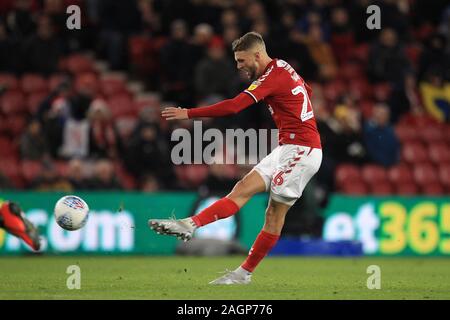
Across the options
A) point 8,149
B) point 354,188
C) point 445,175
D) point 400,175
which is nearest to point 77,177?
point 8,149

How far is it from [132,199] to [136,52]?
3990 mm

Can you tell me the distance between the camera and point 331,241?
15.6 m

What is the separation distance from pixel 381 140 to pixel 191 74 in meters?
3.66

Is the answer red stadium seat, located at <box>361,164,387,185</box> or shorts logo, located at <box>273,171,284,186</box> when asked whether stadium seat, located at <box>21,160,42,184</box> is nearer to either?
red stadium seat, located at <box>361,164,387,185</box>

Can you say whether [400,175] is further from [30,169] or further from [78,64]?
[30,169]

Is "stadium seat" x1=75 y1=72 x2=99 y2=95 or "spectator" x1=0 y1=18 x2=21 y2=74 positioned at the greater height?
"spectator" x1=0 y1=18 x2=21 y2=74

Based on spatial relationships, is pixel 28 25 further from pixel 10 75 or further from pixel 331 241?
pixel 331 241

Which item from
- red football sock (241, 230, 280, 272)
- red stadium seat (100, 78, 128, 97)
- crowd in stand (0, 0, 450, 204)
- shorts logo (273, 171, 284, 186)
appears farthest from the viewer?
red stadium seat (100, 78, 128, 97)

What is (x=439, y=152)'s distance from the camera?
18219 mm

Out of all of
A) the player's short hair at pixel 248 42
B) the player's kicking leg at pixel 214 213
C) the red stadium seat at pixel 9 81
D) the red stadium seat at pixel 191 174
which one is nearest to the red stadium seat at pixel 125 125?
the red stadium seat at pixel 191 174

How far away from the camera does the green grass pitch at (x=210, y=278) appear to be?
832 cm

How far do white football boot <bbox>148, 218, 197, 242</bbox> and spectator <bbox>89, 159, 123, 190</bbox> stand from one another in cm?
694

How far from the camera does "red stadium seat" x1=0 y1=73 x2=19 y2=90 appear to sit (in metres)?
17.3

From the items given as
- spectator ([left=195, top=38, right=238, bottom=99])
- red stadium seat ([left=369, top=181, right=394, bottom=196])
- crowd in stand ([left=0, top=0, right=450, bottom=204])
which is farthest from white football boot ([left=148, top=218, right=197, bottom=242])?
red stadium seat ([left=369, top=181, right=394, bottom=196])
